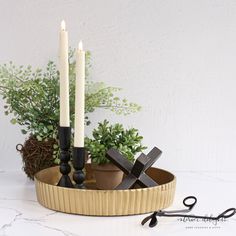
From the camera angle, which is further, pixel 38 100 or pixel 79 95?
pixel 38 100

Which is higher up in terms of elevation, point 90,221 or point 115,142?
point 115,142

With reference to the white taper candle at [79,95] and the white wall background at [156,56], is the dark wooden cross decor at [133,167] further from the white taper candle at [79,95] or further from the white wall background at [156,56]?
the white wall background at [156,56]

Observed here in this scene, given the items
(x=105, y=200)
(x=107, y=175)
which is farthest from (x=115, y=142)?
(x=105, y=200)

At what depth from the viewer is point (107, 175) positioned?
3.22ft

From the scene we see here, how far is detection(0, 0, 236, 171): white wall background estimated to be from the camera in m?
1.28

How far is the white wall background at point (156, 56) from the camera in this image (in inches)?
50.5

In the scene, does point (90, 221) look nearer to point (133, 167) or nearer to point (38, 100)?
point (133, 167)

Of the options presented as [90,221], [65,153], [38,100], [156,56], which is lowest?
[90,221]

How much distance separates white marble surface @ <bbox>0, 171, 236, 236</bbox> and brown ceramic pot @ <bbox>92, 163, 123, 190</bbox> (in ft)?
0.44

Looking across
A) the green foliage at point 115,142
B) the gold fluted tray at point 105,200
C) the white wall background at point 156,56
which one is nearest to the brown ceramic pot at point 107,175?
the green foliage at point 115,142

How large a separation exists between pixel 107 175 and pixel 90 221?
16 centimetres

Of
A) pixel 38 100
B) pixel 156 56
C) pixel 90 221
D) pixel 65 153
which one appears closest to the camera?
pixel 90 221

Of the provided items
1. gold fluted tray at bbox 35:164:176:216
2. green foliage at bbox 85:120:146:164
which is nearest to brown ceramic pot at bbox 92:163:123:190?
green foliage at bbox 85:120:146:164

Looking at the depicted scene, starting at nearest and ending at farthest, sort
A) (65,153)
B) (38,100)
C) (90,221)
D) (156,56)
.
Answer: (90,221) → (65,153) → (38,100) → (156,56)
